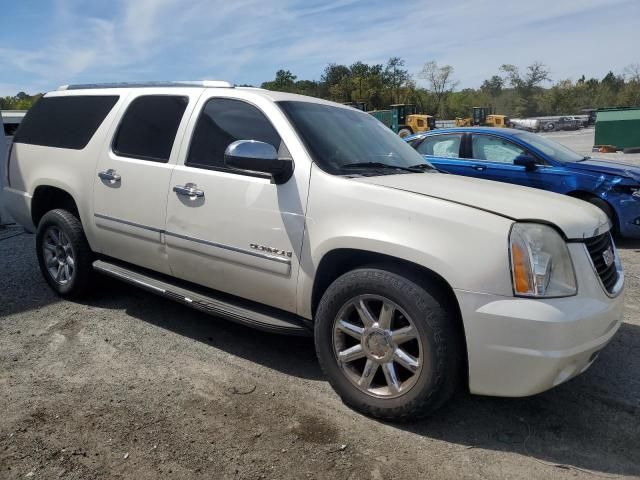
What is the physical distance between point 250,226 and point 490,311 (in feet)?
5.13

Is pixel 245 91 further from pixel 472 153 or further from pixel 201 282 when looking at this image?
pixel 472 153

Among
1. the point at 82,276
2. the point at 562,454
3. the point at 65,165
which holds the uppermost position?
the point at 65,165

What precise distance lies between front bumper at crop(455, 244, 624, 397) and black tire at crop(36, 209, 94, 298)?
3.37 metres

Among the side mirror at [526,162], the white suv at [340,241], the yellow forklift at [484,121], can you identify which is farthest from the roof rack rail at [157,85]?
the yellow forklift at [484,121]

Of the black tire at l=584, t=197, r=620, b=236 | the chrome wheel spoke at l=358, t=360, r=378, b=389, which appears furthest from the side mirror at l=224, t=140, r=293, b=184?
the black tire at l=584, t=197, r=620, b=236

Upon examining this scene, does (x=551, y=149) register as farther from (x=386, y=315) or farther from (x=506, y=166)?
(x=386, y=315)

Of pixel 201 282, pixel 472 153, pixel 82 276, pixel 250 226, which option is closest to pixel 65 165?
pixel 82 276

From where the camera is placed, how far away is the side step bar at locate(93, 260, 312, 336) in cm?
339

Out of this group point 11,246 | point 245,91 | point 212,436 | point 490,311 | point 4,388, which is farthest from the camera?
point 11,246

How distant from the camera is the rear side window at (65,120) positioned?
184 inches

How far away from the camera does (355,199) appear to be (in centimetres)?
309

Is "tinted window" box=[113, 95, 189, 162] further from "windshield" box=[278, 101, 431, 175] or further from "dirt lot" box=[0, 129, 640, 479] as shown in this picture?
"dirt lot" box=[0, 129, 640, 479]

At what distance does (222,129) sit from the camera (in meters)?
3.80

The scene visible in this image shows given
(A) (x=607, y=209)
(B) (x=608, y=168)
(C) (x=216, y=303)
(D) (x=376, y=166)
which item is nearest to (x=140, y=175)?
(C) (x=216, y=303)
